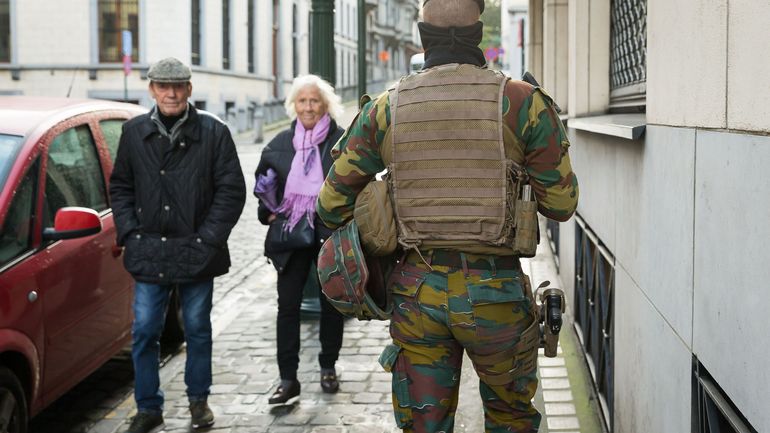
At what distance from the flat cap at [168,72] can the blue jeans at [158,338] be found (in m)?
1.07

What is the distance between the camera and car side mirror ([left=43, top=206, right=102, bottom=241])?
467 centimetres

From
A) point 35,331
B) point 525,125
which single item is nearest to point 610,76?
point 525,125

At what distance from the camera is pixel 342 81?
65.9 metres

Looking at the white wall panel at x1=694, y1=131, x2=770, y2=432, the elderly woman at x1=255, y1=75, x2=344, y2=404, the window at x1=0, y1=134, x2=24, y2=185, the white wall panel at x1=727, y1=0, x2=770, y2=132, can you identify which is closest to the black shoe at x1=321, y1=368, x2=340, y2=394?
the elderly woman at x1=255, y1=75, x2=344, y2=404

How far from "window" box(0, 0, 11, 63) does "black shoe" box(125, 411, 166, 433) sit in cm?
3284

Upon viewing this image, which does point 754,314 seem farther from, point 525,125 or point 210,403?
point 210,403

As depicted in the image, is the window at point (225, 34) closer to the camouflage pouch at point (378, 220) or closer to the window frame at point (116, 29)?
the window frame at point (116, 29)

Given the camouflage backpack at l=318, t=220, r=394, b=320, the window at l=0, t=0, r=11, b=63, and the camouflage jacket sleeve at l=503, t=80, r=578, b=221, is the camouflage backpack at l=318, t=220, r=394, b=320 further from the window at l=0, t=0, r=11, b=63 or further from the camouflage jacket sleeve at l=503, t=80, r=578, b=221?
the window at l=0, t=0, r=11, b=63

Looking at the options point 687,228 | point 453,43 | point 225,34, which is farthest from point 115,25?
point 687,228

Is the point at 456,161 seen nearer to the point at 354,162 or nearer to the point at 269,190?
the point at 354,162

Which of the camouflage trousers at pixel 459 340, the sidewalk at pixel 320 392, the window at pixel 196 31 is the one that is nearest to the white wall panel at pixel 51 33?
the window at pixel 196 31

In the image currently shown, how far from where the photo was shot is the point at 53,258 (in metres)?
4.76

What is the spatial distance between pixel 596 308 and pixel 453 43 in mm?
2700

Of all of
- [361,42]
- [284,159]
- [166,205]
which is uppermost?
[361,42]
